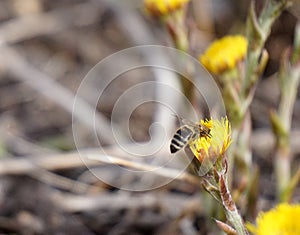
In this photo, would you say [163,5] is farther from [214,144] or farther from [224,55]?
[214,144]

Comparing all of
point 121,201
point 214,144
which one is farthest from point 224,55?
point 121,201

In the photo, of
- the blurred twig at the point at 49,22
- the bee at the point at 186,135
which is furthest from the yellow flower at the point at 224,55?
the blurred twig at the point at 49,22

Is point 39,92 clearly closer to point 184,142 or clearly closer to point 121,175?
point 121,175

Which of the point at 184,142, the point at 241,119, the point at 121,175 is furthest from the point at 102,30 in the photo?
the point at 184,142

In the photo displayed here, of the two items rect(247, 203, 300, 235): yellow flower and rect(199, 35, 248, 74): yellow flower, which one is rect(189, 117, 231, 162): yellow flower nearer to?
rect(247, 203, 300, 235): yellow flower

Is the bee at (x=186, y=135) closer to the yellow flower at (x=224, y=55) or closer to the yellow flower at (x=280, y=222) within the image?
the yellow flower at (x=280, y=222)

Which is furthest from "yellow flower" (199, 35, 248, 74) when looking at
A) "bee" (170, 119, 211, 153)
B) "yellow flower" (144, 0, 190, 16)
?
"bee" (170, 119, 211, 153)

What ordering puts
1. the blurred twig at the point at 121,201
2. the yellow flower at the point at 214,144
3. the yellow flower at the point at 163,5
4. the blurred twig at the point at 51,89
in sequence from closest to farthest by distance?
the yellow flower at the point at 214,144
the yellow flower at the point at 163,5
the blurred twig at the point at 121,201
the blurred twig at the point at 51,89
